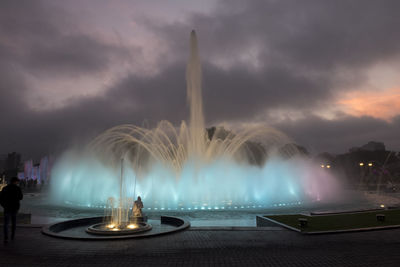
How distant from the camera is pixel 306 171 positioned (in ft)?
128

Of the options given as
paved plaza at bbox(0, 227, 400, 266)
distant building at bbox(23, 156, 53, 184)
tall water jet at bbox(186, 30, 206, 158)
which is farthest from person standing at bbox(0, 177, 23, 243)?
→ distant building at bbox(23, 156, 53, 184)

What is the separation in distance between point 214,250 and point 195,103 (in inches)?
1006

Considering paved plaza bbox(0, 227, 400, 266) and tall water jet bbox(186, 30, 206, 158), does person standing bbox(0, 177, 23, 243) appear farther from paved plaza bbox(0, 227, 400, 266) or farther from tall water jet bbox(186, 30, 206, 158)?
tall water jet bbox(186, 30, 206, 158)

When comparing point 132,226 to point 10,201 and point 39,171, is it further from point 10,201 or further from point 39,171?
point 39,171

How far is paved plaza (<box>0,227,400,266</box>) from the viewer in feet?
25.7

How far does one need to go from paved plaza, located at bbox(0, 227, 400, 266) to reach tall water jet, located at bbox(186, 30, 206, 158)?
65.3ft

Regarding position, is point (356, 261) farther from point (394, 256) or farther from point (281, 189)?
point (281, 189)

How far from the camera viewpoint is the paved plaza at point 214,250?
25.7 ft

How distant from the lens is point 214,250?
8.95 m

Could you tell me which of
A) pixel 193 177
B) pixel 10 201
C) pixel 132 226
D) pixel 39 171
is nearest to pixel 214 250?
pixel 132 226

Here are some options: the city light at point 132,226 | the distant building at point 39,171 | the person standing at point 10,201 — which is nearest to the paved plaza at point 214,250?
the person standing at point 10,201

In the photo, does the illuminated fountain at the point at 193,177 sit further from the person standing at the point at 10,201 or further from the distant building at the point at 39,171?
the distant building at the point at 39,171

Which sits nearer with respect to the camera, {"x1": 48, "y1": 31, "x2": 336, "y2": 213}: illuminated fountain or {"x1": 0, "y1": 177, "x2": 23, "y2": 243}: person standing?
{"x1": 0, "y1": 177, "x2": 23, "y2": 243}: person standing

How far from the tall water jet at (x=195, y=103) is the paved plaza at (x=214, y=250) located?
19.9 meters
